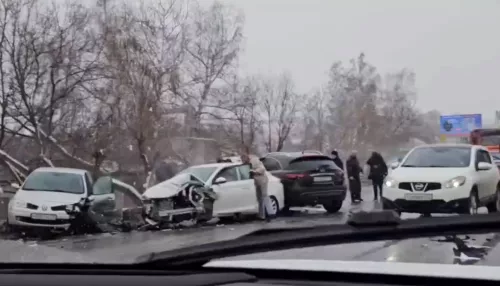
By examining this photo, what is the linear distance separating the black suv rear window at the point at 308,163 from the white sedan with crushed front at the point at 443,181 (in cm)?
280

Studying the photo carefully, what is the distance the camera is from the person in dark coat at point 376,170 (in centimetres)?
1792

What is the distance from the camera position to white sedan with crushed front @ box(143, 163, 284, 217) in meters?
14.9

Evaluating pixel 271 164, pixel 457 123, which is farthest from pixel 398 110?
pixel 271 164

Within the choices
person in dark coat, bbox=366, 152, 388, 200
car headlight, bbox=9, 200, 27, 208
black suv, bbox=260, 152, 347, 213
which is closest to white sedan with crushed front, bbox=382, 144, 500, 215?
black suv, bbox=260, 152, 347, 213

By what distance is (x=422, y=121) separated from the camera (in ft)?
143

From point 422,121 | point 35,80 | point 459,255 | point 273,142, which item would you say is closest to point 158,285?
point 459,255

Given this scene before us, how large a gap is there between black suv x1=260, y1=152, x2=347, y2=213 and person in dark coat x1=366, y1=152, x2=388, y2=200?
110 cm

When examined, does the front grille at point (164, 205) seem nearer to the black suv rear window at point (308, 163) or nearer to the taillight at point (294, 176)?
the taillight at point (294, 176)

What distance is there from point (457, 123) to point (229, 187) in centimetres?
2866

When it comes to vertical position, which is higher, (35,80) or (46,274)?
(35,80)

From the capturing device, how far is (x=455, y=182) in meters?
13.0

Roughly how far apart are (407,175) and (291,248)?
1144 cm

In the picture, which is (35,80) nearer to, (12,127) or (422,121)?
(12,127)

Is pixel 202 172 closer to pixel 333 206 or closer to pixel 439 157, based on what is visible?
pixel 333 206
